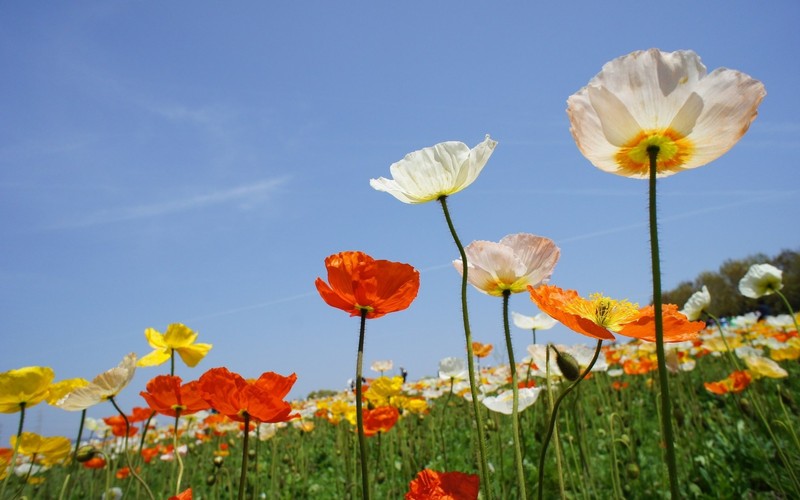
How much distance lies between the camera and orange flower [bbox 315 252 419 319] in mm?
958

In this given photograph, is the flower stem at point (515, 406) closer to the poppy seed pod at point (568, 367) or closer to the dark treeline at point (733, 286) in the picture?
the poppy seed pod at point (568, 367)

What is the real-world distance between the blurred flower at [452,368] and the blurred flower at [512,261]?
5.88ft

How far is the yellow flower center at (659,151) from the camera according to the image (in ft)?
2.39

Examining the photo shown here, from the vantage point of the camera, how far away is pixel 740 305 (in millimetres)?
21500

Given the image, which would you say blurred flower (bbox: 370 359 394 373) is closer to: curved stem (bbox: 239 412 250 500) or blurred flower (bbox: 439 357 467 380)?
blurred flower (bbox: 439 357 467 380)

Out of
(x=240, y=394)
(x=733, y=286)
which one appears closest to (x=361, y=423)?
(x=240, y=394)

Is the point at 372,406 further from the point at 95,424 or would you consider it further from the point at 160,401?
the point at 95,424

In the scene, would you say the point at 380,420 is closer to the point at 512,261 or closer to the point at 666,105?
the point at 512,261

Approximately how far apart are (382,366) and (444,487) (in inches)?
127

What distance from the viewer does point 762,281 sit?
2.99 m

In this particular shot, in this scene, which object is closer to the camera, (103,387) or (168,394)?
(168,394)

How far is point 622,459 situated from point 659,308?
2.77 m

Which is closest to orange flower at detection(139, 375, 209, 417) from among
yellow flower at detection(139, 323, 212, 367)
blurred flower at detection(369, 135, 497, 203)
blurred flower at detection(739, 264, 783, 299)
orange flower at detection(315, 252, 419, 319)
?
yellow flower at detection(139, 323, 212, 367)

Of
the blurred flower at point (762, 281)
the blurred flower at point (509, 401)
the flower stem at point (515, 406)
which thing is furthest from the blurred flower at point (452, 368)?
the blurred flower at point (762, 281)
